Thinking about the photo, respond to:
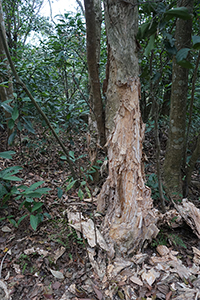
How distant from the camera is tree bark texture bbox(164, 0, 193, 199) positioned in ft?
8.45

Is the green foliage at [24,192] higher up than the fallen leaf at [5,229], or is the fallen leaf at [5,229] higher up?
the green foliage at [24,192]

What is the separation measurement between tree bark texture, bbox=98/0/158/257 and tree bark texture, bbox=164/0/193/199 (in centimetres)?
103

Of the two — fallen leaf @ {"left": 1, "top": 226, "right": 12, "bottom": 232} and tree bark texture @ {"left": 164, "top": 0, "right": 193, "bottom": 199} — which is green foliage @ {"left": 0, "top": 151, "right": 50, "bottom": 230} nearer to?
fallen leaf @ {"left": 1, "top": 226, "right": 12, "bottom": 232}

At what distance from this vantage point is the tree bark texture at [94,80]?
2205 mm

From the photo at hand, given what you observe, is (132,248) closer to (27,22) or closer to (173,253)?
(173,253)

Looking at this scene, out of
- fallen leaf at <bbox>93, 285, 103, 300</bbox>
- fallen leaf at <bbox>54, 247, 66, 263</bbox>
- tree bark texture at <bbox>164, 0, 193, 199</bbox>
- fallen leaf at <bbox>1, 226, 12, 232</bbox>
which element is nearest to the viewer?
fallen leaf at <bbox>93, 285, 103, 300</bbox>

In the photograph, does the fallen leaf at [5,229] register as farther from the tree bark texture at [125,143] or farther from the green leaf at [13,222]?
the tree bark texture at [125,143]

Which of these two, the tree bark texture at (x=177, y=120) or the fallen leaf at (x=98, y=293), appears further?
the tree bark texture at (x=177, y=120)

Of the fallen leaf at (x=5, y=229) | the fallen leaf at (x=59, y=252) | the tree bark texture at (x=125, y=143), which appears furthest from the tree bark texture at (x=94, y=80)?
the fallen leaf at (x=5, y=229)

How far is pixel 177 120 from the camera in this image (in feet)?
9.37

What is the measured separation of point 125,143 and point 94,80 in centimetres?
98

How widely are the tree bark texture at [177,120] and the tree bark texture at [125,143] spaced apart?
103 cm

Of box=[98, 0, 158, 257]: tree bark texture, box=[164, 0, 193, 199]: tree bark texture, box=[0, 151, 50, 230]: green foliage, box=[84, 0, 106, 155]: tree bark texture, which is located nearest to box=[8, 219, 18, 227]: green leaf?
box=[0, 151, 50, 230]: green foliage

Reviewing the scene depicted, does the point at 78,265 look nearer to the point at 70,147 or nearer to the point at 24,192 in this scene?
the point at 24,192
